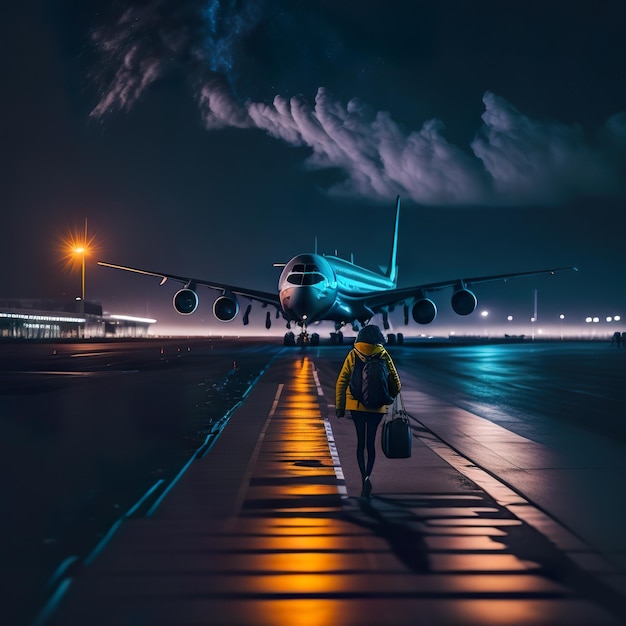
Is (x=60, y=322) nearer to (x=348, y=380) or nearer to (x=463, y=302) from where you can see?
(x=463, y=302)

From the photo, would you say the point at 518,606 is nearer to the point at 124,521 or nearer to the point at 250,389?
the point at 124,521

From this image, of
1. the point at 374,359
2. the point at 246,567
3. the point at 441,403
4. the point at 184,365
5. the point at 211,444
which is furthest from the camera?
the point at 184,365

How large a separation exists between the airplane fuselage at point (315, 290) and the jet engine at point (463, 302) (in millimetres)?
6977

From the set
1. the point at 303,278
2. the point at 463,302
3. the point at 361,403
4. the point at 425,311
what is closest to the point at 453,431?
the point at 361,403

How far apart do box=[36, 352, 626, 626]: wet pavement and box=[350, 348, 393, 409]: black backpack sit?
1.09m

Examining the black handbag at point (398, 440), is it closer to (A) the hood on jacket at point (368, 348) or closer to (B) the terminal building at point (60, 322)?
(A) the hood on jacket at point (368, 348)

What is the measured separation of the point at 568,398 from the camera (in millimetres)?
20359

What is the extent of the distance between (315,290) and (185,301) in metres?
8.46

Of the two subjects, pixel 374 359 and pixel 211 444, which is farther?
pixel 211 444

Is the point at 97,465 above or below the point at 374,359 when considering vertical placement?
below

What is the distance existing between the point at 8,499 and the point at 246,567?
3.72 m

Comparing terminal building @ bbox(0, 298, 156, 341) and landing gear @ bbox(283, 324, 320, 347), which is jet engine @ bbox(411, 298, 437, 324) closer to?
landing gear @ bbox(283, 324, 320, 347)

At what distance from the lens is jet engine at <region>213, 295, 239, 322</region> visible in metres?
45.8

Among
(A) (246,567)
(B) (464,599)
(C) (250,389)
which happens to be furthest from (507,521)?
(C) (250,389)
